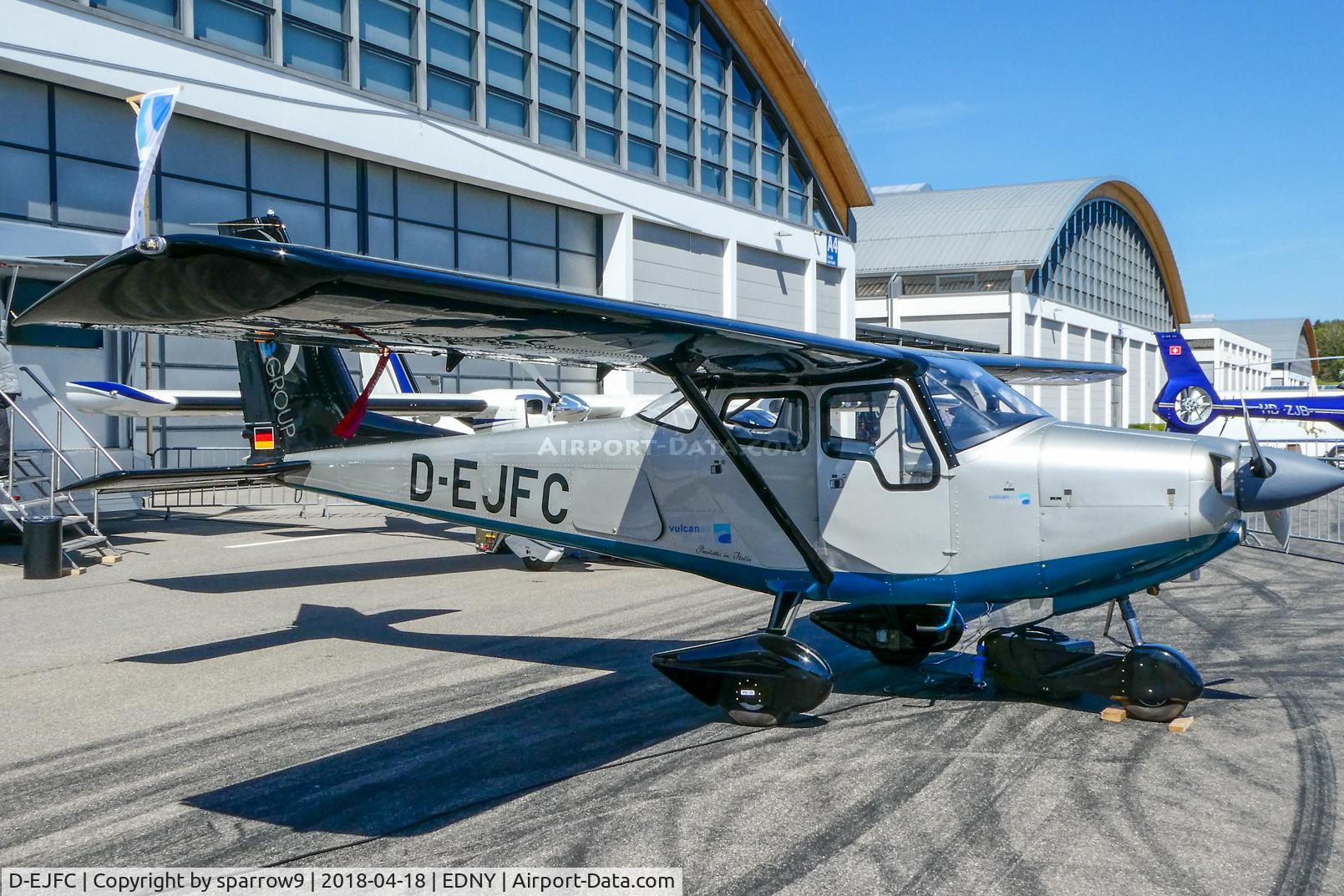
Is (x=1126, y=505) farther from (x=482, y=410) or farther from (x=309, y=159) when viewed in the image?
(x=309, y=159)

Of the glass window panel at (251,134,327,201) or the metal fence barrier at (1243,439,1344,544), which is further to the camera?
the glass window panel at (251,134,327,201)

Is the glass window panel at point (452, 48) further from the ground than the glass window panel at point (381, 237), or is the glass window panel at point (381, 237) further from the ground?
the glass window panel at point (452, 48)

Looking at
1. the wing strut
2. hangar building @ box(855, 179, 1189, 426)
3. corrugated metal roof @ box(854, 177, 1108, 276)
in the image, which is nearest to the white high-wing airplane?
the wing strut

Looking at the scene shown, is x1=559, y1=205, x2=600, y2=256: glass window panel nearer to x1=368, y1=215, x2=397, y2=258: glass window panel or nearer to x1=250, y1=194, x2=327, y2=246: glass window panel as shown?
x1=368, y1=215, x2=397, y2=258: glass window panel

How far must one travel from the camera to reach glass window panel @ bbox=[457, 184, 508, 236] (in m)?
24.7

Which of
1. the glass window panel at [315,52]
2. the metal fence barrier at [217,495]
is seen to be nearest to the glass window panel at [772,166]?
the glass window panel at [315,52]

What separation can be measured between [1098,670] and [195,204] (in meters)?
19.0

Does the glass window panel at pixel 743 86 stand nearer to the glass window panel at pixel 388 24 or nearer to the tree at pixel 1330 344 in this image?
the glass window panel at pixel 388 24

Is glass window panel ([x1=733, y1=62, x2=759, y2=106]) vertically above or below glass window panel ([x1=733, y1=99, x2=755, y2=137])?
above

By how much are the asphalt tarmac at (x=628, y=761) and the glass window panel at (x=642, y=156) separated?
69.2ft

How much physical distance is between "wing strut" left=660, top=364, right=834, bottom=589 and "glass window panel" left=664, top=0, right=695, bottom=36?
26178 mm

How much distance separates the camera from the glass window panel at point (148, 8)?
17.9 m

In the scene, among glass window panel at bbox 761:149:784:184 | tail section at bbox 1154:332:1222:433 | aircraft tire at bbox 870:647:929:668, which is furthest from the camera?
glass window panel at bbox 761:149:784:184

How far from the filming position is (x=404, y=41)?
23.0m
